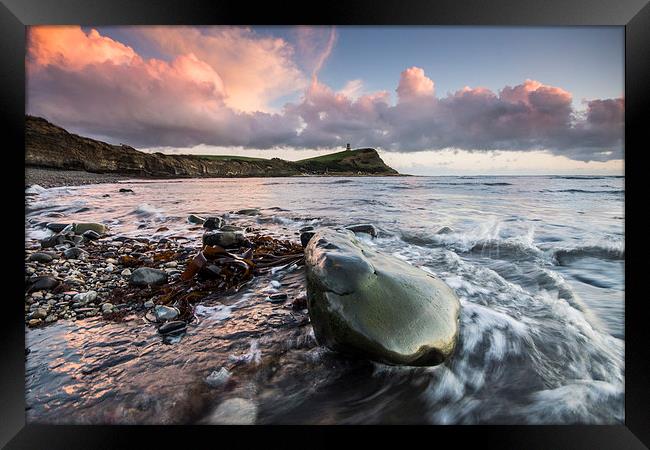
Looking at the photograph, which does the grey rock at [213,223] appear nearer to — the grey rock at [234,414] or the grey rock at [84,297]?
the grey rock at [84,297]

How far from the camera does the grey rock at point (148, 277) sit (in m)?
2.50

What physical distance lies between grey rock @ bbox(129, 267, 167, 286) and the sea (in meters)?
0.43

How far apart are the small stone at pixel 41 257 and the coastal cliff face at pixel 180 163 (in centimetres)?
80

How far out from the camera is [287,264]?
3.10 metres

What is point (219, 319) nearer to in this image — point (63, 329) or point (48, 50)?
point (63, 329)

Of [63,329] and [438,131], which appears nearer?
[63,329]

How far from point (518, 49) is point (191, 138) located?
3415mm

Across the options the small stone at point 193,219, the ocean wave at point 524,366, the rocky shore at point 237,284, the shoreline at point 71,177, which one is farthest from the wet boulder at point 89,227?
the ocean wave at point 524,366

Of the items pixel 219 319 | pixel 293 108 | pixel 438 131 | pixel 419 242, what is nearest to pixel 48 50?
pixel 293 108

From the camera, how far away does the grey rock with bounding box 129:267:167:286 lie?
98.4 inches

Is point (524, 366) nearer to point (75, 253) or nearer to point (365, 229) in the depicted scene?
point (365, 229)

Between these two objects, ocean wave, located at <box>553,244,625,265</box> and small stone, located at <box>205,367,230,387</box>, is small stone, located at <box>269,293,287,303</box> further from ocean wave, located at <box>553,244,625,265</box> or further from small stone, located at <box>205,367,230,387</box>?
ocean wave, located at <box>553,244,625,265</box>

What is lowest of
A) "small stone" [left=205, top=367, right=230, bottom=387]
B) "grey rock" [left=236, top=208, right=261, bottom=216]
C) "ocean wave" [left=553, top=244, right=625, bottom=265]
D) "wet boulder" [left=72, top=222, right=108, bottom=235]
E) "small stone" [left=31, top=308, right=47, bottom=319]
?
"small stone" [left=205, top=367, right=230, bottom=387]

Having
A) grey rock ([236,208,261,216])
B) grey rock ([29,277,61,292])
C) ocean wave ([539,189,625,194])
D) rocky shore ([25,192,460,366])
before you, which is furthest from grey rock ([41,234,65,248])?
ocean wave ([539,189,625,194])
